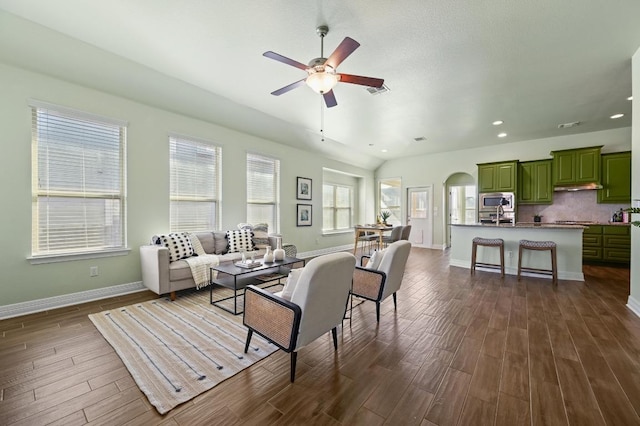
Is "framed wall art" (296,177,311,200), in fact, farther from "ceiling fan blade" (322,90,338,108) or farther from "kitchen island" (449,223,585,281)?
"ceiling fan blade" (322,90,338,108)

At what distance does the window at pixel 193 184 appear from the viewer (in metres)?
4.39

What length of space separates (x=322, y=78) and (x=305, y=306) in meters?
1.99

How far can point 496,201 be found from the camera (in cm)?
666

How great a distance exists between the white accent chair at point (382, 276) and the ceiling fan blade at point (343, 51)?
1.84 meters

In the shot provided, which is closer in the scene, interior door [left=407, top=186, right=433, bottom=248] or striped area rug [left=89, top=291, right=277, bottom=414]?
striped area rug [left=89, top=291, right=277, bottom=414]

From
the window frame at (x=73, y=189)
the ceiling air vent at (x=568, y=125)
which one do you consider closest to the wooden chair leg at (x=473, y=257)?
the ceiling air vent at (x=568, y=125)

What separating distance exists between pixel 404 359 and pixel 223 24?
3.50m

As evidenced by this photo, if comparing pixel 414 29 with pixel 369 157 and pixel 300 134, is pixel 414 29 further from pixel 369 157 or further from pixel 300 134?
pixel 369 157

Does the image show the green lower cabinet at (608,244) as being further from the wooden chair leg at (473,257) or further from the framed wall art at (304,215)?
the framed wall art at (304,215)

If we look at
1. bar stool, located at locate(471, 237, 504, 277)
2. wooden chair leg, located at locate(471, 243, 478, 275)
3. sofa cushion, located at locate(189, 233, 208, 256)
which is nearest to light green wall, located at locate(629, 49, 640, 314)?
bar stool, located at locate(471, 237, 504, 277)

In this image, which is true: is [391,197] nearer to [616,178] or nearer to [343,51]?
[616,178]

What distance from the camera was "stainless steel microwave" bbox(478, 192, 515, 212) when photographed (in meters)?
6.50

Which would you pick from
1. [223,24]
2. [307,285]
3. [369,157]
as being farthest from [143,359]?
[369,157]

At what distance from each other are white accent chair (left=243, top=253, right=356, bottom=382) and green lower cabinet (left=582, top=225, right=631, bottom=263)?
6.61 meters
